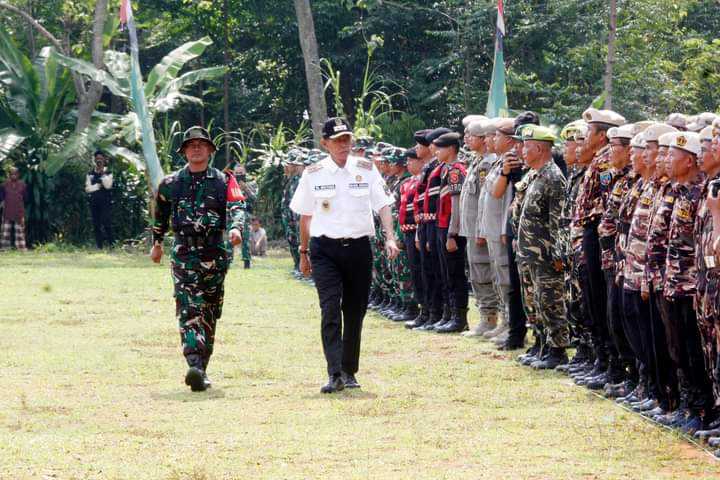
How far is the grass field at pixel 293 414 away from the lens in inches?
277

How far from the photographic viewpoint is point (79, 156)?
28719 mm

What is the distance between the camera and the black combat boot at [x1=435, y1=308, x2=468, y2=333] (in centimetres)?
1376

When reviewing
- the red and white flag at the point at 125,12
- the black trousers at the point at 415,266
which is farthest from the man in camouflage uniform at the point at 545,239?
the red and white flag at the point at 125,12

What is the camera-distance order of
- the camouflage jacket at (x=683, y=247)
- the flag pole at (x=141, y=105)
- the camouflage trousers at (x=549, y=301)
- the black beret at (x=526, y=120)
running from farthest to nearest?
the flag pole at (x=141, y=105)
the black beret at (x=526, y=120)
the camouflage trousers at (x=549, y=301)
the camouflage jacket at (x=683, y=247)

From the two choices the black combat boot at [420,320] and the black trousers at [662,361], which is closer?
the black trousers at [662,361]

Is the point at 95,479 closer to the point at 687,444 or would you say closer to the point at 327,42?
the point at 687,444

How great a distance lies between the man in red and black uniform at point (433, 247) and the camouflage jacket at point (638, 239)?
5.48 metres

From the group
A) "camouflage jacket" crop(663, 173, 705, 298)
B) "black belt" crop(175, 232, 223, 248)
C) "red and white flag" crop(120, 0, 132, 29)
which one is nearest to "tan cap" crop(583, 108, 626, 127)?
"camouflage jacket" crop(663, 173, 705, 298)

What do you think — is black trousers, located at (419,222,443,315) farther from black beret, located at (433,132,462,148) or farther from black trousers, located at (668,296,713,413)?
black trousers, located at (668,296,713,413)

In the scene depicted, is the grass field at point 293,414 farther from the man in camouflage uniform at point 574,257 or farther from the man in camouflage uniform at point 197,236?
the man in camouflage uniform at point 197,236

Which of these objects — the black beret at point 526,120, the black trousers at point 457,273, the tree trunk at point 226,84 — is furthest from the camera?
the tree trunk at point 226,84

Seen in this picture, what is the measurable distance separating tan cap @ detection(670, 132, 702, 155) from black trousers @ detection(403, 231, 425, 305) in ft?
23.1

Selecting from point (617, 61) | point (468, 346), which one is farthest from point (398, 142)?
point (468, 346)

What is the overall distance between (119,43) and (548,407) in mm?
30669
